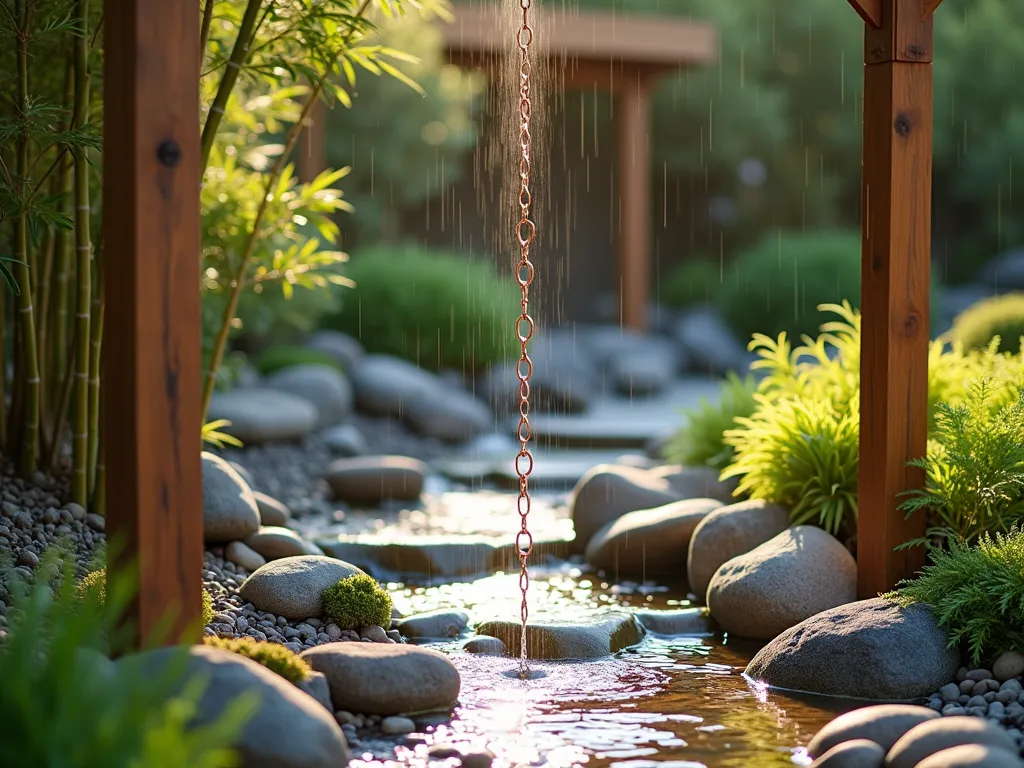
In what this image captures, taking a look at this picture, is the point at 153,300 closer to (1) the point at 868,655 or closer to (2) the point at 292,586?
(2) the point at 292,586

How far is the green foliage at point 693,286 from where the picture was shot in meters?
16.6

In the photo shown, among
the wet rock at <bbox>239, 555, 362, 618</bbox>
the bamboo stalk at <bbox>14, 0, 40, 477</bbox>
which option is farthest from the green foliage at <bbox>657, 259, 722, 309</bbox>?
the wet rock at <bbox>239, 555, 362, 618</bbox>

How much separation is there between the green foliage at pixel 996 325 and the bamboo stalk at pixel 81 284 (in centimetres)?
536

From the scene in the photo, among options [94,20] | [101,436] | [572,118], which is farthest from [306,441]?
[572,118]

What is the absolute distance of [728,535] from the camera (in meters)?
5.22

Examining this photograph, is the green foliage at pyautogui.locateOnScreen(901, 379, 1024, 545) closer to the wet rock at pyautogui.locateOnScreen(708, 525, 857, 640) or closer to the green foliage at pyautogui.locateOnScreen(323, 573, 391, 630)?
the wet rock at pyautogui.locateOnScreen(708, 525, 857, 640)

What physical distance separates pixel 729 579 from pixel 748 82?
14386mm

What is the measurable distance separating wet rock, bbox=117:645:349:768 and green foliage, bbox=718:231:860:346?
10.9 meters

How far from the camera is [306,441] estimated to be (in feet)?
27.4

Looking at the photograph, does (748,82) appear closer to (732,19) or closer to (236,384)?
(732,19)

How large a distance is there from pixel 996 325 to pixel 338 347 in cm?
495

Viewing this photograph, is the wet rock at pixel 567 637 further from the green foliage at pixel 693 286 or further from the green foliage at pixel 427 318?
the green foliage at pixel 693 286

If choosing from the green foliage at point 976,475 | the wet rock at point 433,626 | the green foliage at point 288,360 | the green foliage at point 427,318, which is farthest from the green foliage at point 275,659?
the green foliage at point 427,318

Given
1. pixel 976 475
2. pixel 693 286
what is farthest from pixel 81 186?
pixel 693 286
